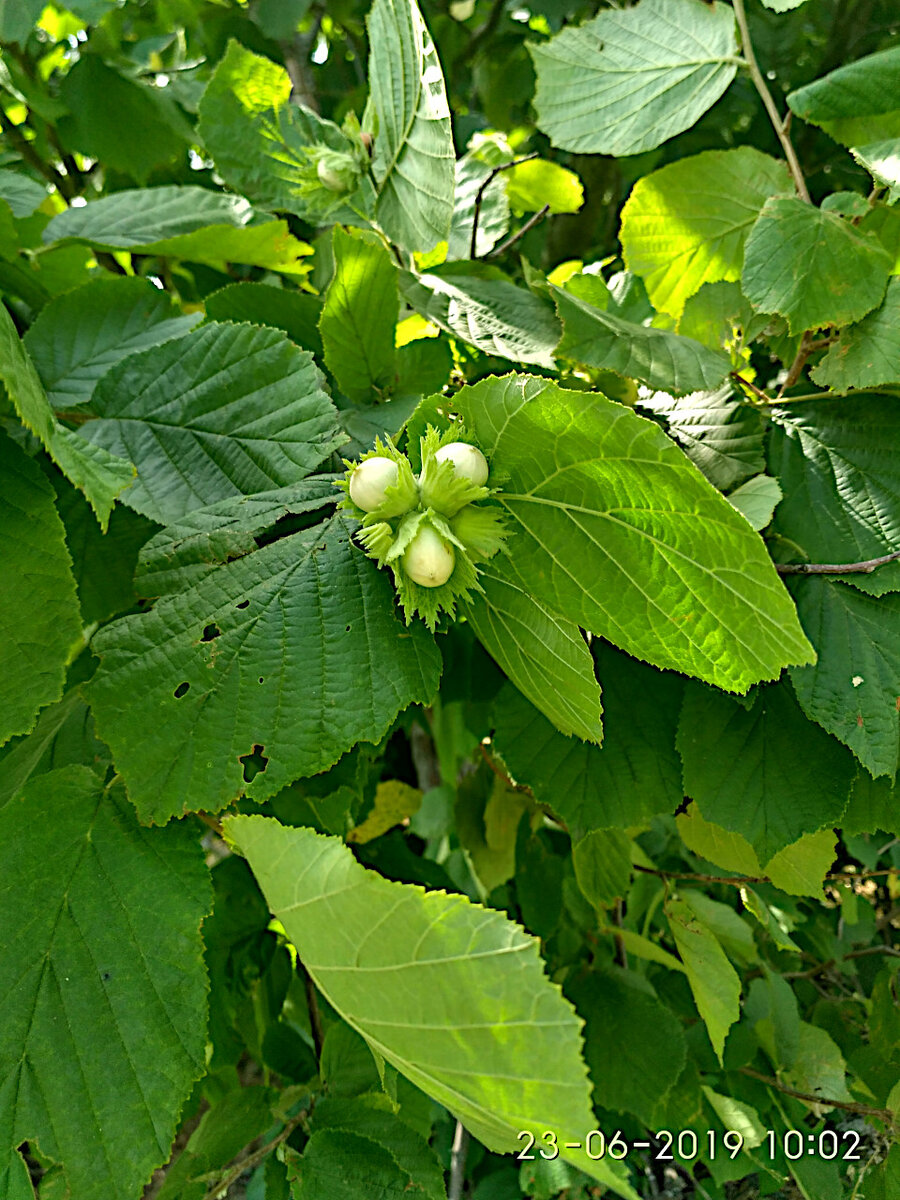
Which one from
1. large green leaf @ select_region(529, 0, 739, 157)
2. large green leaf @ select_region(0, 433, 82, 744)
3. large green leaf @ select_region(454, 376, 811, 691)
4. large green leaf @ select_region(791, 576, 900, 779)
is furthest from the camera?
large green leaf @ select_region(529, 0, 739, 157)

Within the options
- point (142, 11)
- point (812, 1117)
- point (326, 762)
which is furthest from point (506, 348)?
point (142, 11)

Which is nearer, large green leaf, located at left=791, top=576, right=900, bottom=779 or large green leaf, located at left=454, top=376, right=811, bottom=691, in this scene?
large green leaf, located at left=454, top=376, right=811, bottom=691

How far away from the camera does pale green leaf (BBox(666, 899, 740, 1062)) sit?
3.10ft

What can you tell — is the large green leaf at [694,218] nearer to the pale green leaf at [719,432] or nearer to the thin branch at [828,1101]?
the pale green leaf at [719,432]

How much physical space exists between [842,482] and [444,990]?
0.60 m

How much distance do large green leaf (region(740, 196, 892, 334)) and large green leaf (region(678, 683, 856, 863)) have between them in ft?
1.09

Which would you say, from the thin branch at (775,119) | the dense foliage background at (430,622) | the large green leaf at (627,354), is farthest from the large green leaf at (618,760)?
the thin branch at (775,119)

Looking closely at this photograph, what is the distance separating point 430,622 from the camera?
54 centimetres

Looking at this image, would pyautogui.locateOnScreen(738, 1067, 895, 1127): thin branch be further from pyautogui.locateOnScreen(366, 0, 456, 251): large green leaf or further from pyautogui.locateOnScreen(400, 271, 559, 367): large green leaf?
pyautogui.locateOnScreen(366, 0, 456, 251): large green leaf

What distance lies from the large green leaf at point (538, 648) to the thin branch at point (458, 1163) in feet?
4.27

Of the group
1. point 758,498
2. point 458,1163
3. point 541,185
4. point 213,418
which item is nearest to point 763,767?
point 758,498

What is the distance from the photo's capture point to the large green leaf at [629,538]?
469 millimetres

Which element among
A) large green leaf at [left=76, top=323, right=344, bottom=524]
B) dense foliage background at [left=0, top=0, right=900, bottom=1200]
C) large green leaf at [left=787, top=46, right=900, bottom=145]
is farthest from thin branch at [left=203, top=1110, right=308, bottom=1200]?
large green leaf at [left=787, top=46, right=900, bottom=145]

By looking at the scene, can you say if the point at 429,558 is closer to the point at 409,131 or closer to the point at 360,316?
the point at 360,316
